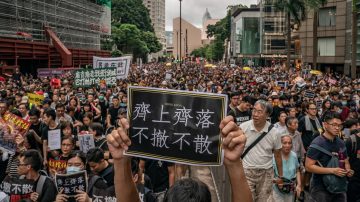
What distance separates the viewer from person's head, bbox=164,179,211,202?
2174 millimetres

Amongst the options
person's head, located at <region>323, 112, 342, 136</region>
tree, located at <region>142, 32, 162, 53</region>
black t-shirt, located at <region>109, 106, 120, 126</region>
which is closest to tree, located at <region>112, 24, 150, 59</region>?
tree, located at <region>142, 32, 162, 53</region>

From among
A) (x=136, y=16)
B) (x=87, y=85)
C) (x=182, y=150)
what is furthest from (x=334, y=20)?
(x=136, y=16)

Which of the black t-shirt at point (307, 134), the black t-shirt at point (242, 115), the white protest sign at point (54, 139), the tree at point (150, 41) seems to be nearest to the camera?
the white protest sign at point (54, 139)

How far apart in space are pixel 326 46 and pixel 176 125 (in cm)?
4562

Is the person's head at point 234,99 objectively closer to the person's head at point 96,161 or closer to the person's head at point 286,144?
the person's head at point 286,144

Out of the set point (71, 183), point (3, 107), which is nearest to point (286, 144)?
point (71, 183)

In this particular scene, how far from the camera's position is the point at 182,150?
9.00 feet

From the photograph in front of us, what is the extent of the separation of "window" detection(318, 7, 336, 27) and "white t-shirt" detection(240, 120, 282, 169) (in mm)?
41320

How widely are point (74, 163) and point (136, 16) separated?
9036 cm

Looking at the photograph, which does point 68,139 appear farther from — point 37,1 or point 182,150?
point 37,1

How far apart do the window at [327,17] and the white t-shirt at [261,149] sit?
41320 millimetres

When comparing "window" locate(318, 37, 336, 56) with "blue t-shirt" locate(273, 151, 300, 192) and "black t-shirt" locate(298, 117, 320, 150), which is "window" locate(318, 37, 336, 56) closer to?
"black t-shirt" locate(298, 117, 320, 150)

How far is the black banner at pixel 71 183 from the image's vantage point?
14.8 feet

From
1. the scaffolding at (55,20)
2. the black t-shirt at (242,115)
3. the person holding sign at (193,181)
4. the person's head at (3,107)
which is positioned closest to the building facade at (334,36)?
the scaffolding at (55,20)
